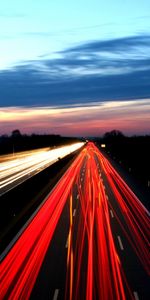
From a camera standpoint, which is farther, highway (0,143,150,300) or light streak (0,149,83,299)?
light streak (0,149,83,299)

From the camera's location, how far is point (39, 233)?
94.6 feet

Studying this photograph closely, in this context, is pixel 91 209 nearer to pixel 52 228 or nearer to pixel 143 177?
pixel 52 228

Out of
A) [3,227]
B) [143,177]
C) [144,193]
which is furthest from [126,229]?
[143,177]

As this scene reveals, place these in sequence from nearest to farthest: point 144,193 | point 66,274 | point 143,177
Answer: point 66,274 < point 144,193 < point 143,177

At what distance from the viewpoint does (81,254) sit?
23984mm

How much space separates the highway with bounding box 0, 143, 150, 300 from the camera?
1838 centimetres

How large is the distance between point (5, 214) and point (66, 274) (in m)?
11.6

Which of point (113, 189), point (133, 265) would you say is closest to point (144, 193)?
point (113, 189)

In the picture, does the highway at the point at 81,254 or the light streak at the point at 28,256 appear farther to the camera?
the light streak at the point at 28,256

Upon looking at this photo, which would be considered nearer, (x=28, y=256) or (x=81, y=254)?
(x=28, y=256)

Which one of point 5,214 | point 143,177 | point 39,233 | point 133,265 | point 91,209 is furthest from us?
point 143,177

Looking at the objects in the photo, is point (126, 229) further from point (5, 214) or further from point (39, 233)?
point (5, 214)

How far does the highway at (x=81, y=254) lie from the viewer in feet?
60.3

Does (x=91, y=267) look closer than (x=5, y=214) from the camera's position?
Yes
